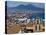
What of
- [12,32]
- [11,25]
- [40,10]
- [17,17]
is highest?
[40,10]

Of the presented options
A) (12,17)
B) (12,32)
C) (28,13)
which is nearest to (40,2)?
(28,13)

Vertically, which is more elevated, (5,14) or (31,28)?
(5,14)

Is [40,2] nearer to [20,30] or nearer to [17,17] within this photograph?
[17,17]

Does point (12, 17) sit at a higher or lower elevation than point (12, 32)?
higher

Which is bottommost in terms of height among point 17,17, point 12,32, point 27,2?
point 12,32

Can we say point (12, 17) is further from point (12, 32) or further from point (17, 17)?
point (12, 32)

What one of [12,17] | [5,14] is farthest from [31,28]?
[5,14]
